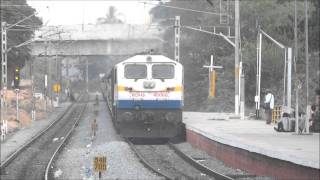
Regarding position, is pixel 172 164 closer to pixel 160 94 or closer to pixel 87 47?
pixel 160 94

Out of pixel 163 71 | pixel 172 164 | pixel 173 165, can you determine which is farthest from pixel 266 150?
pixel 163 71

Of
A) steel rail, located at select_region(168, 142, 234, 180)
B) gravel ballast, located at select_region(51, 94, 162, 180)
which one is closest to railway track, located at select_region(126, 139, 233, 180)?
steel rail, located at select_region(168, 142, 234, 180)

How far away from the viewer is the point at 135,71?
2783 centimetres

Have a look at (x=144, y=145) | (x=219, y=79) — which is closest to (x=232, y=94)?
(x=219, y=79)

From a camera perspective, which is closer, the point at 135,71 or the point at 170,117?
the point at 170,117

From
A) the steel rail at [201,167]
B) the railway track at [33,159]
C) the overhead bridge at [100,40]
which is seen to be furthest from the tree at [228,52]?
the steel rail at [201,167]

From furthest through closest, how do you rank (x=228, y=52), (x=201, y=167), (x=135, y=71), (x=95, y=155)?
(x=228, y=52) < (x=135, y=71) < (x=95, y=155) < (x=201, y=167)

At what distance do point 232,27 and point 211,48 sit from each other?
144 inches

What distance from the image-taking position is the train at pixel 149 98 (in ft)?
89.8

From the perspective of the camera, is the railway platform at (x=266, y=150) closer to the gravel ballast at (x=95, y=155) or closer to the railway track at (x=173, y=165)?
the railway track at (x=173, y=165)

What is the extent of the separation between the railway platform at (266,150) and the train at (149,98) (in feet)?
3.92

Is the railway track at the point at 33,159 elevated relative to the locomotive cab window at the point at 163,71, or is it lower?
lower

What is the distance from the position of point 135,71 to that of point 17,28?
103ft

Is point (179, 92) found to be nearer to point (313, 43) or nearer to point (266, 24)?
point (313, 43)
